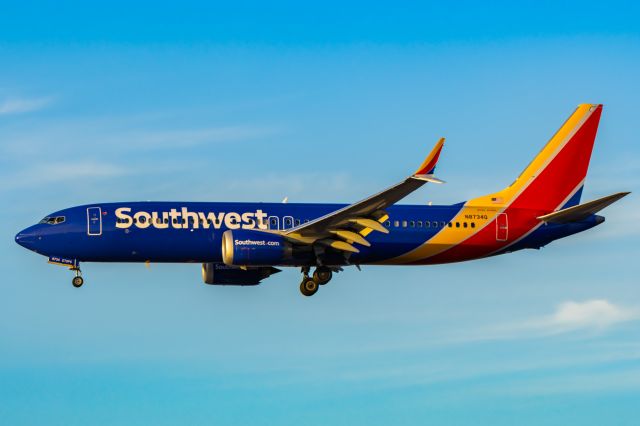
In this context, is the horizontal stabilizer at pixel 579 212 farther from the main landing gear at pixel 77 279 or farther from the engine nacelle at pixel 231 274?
the main landing gear at pixel 77 279

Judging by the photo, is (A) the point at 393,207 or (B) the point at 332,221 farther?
(A) the point at 393,207

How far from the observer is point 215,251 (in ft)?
207

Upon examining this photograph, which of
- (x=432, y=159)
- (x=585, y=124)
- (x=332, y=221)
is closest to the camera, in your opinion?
(x=432, y=159)

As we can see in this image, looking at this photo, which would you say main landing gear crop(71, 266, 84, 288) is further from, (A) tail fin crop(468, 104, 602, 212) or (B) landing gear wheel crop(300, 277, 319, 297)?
(A) tail fin crop(468, 104, 602, 212)

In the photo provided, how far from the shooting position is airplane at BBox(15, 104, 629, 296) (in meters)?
62.0

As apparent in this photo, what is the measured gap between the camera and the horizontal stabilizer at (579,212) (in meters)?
63.4

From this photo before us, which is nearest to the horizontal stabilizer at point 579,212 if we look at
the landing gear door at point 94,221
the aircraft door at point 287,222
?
the aircraft door at point 287,222

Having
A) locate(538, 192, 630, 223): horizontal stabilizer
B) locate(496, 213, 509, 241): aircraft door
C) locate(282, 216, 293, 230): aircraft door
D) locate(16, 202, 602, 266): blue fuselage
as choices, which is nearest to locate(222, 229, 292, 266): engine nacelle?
locate(16, 202, 602, 266): blue fuselage

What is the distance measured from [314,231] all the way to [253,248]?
292 centimetres

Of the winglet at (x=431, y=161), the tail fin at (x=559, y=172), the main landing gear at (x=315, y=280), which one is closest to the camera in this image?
the winglet at (x=431, y=161)

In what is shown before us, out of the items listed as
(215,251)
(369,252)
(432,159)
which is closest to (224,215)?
(215,251)

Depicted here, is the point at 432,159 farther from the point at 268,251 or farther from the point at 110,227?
the point at 110,227

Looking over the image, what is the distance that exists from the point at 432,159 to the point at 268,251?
10.4m

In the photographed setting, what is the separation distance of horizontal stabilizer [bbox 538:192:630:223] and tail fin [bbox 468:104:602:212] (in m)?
1.45
